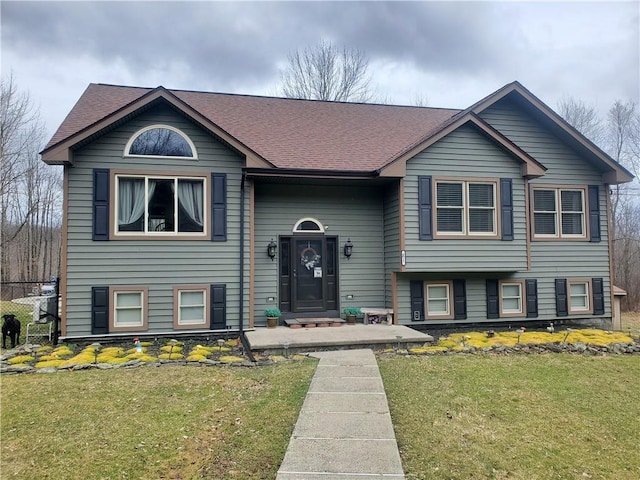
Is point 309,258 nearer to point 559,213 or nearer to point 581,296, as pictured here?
point 559,213

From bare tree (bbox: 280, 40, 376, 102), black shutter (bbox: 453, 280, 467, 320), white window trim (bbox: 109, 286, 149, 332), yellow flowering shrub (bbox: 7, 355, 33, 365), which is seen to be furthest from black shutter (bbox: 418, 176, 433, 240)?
bare tree (bbox: 280, 40, 376, 102)

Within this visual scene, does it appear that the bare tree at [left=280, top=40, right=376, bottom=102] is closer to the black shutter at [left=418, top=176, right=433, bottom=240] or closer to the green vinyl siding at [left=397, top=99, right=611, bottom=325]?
the green vinyl siding at [left=397, top=99, right=611, bottom=325]

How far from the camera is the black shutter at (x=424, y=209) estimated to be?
8.95 m

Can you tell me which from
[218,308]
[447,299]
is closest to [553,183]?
[447,299]

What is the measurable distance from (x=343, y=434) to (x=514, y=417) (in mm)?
1844

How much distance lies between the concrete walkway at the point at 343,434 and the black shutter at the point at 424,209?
14.2ft

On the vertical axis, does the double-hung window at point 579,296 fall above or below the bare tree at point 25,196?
below

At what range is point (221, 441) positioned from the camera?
354 cm

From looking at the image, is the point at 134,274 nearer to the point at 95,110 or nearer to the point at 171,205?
the point at 171,205

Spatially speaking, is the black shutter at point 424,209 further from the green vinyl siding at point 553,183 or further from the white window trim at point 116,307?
the white window trim at point 116,307

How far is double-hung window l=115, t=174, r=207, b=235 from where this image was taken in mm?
8148

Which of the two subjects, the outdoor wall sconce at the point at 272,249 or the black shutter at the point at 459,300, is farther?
the black shutter at the point at 459,300

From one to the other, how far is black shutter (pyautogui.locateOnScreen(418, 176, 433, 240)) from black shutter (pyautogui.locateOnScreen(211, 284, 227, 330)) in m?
4.42

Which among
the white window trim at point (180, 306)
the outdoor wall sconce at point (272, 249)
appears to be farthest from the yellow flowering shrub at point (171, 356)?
the outdoor wall sconce at point (272, 249)
